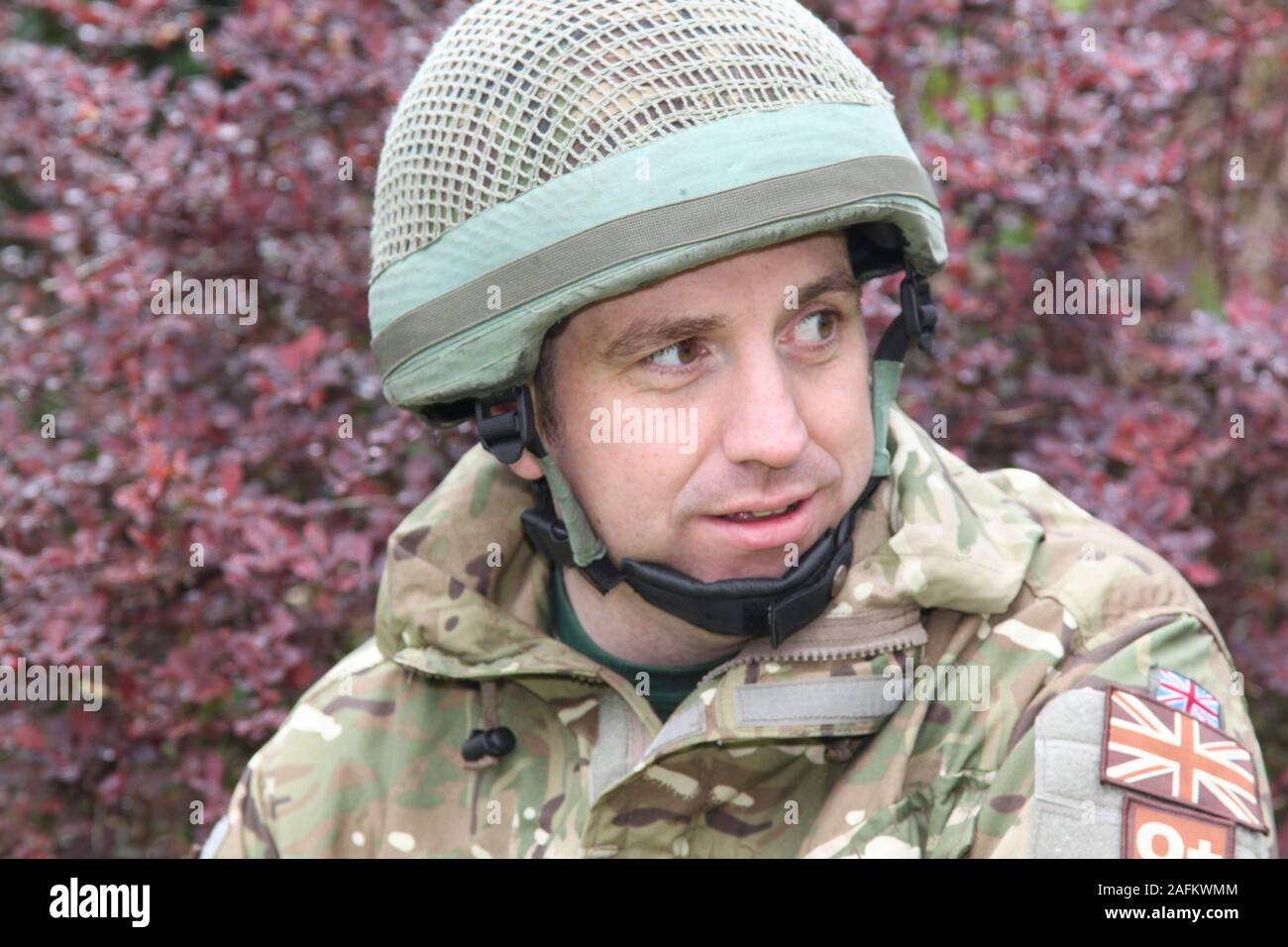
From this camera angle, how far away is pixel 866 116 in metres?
2.33

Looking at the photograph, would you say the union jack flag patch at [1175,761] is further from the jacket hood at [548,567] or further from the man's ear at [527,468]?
the man's ear at [527,468]

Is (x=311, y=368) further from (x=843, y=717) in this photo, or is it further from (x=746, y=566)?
(x=843, y=717)

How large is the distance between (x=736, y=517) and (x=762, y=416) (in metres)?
0.19

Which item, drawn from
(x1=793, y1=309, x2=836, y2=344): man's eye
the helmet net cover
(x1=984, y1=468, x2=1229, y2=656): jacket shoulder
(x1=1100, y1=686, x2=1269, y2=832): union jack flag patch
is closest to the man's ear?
the helmet net cover

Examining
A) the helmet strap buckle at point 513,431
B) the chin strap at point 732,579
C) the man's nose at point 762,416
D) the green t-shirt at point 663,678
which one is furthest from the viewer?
the green t-shirt at point 663,678

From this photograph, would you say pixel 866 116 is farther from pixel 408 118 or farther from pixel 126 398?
pixel 126 398

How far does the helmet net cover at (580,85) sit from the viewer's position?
7.24 feet

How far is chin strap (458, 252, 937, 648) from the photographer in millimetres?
2271

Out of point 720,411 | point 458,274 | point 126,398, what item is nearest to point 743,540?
point 720,411

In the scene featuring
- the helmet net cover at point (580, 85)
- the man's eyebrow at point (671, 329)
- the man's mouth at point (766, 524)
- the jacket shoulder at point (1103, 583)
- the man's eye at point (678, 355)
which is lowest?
the jacket shoulder at point (1103, 583)

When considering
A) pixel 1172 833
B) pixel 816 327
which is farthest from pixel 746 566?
pixel 1172 833

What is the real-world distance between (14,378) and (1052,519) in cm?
259

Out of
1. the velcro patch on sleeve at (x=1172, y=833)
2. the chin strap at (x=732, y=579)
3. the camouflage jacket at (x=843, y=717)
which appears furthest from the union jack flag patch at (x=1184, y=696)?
the chin strap at (x=732, y=579)

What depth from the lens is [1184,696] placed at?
2.08 metres
